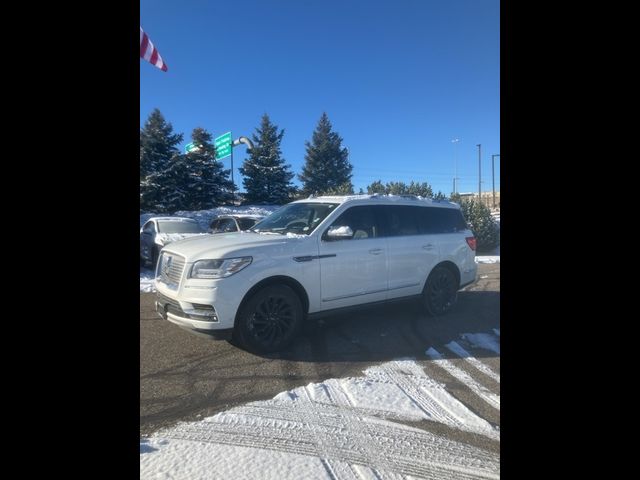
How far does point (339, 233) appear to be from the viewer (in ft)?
14.4

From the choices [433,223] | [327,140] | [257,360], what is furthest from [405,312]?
[327,140]

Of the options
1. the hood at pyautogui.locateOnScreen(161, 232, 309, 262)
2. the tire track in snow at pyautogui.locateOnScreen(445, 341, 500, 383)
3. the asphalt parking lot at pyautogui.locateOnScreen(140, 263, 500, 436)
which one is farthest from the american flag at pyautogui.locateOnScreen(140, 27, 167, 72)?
the tire track in snow at pyautogui.locateOnScreen(445, 341, 500, 383)

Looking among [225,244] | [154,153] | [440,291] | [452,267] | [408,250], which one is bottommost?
[440,291]

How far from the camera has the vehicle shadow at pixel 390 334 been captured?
4.15 m

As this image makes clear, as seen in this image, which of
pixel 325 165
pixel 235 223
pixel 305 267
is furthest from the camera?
pixel 325 165

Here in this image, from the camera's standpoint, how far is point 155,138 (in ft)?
79.7

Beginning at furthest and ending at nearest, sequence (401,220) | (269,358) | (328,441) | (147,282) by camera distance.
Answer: (147,282) → (401,220) → (269,358) → (328,441)

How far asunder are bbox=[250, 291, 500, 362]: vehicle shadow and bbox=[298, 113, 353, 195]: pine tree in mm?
20551

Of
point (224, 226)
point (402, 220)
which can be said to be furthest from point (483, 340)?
point (224, 226)

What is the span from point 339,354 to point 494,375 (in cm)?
160

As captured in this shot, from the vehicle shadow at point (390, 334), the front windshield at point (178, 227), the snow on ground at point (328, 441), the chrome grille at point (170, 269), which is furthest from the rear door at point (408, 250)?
the front windshield at point (178, 227)

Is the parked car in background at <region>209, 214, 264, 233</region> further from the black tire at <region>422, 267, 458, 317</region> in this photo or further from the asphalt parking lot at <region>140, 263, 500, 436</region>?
the black tire at <region>422, 267, 458, 317</region>

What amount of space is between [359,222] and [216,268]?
6.73 ft

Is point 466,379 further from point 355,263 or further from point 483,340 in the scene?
point 355,263
